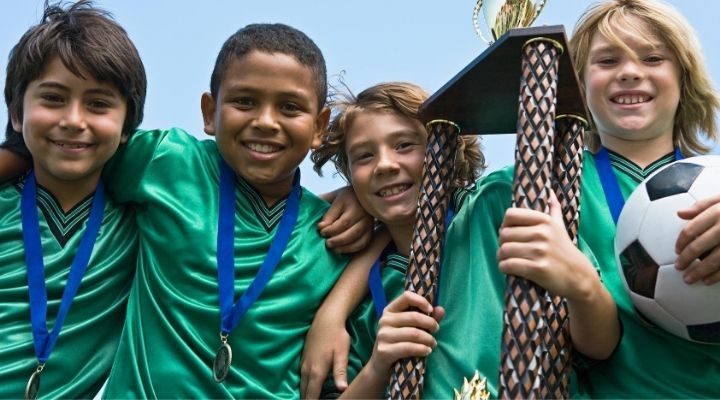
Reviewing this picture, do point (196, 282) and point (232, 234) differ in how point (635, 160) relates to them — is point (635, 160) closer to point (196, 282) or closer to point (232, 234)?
point (232, 234)

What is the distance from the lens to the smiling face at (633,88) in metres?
4.16

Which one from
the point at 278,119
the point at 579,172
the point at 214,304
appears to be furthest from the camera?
the point at 278,119

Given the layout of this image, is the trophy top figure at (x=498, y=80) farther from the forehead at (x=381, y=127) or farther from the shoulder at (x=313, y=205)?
the shoulder at (x=313, y=205)

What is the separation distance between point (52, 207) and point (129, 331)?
686 mm

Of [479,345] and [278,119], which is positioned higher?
[278,119]

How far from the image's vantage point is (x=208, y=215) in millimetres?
4262

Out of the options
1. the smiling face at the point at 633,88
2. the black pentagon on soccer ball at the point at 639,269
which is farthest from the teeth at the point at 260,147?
the black pentagon on soccer ball at the point at 639,269

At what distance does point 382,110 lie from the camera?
452 centimetres

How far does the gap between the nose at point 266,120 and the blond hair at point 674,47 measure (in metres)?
1.32

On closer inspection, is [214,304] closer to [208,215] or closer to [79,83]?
[208,215]

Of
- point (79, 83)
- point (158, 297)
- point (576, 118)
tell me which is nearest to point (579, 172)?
point (576, 118)

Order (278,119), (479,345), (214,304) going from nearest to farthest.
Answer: (479,345), (214,304), (278,119)

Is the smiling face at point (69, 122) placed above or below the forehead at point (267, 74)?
below

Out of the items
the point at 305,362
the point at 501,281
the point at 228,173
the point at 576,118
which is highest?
the point at 576,118
